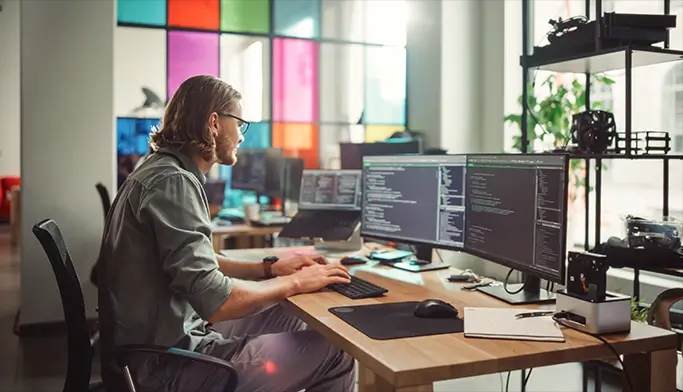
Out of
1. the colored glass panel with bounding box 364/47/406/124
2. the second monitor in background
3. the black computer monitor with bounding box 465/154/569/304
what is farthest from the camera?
the colored glass panel with bounding box 364/47/406/124

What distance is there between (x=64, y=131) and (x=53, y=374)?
155 cm

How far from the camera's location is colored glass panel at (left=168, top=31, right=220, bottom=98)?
4.87m

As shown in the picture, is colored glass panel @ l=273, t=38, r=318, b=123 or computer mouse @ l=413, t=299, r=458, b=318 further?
colored glass panel @ l=273, t=38, r=318, b=123

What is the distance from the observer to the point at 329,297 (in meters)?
1.99

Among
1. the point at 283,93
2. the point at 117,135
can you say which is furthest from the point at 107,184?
the point at 283,93

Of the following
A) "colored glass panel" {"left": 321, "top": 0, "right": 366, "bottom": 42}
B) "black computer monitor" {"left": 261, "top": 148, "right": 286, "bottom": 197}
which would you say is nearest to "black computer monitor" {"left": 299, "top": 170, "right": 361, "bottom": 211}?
"black computer monitor" {"left": 261, "top": 148, "right": 286, "bottom": 197}

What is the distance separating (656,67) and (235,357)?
3113mm

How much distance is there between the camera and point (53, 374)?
3.40 meters

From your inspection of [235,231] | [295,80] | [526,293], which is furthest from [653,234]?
[295,80]

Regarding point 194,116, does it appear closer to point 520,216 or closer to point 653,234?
point 520,216

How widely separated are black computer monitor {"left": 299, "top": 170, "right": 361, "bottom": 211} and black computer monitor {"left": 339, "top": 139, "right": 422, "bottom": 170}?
56 centimetres

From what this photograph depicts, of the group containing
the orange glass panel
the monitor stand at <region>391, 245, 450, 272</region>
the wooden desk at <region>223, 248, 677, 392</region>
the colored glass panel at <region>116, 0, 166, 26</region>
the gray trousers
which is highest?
the colored glass panel at <region>116, 0, 166, 26</region>

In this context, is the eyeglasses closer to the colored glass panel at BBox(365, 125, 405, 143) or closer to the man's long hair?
the man's long hair

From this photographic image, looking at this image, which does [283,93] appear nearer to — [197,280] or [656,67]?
[656,67]
